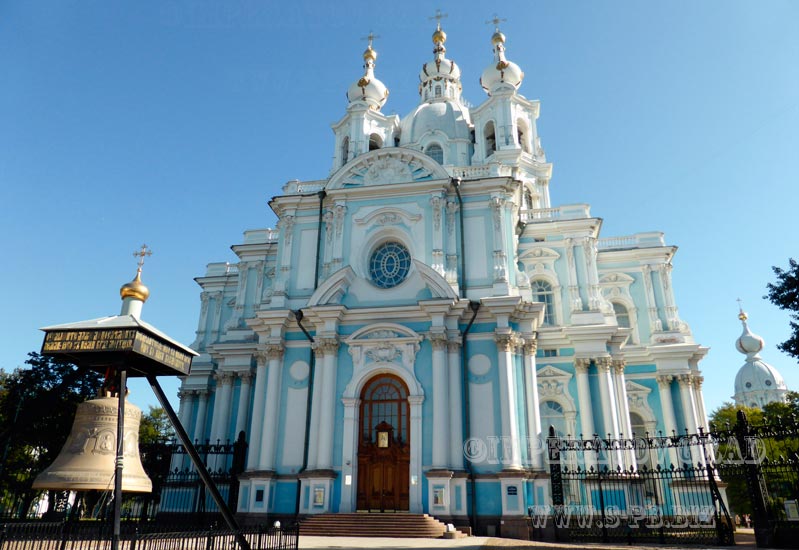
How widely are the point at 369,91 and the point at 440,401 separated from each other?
2201 cm

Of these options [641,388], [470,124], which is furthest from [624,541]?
[470,124]

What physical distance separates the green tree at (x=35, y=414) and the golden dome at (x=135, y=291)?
4.57ft

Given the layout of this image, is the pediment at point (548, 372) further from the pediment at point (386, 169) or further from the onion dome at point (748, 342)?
the onion dome at point (748, 342)

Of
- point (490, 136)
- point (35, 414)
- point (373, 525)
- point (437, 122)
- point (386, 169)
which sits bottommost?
point (373, 525)

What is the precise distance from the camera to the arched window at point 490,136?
33081mm

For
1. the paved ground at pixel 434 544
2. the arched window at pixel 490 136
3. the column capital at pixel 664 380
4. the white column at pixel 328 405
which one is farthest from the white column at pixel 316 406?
the arched window at pixel 490 136

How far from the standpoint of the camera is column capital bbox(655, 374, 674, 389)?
83.8ft

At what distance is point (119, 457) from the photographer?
25.7 feet

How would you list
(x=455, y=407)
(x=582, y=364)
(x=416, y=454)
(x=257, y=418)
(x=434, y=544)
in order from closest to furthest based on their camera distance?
(x=434, y=544)
(x=416, y=454)
(x=455, y=407)
(x=257, y=418)
(x=582, y=364)

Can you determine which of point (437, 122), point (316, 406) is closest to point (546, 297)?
point (316, 406)

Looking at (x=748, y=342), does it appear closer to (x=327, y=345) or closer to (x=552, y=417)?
(x=552, y=417)

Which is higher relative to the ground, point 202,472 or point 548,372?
point 548,372

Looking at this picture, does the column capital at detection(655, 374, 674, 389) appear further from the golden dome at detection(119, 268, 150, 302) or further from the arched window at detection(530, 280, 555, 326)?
the golden dome at detection(119, 268, 150, 302)

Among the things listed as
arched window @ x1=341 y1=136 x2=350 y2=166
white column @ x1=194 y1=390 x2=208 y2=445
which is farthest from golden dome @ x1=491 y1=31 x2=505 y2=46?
white column @ x1=194 y1=390 x2=208 y2=445
